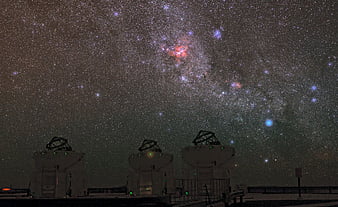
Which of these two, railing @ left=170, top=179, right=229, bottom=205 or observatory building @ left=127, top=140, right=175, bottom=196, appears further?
observatory building @ left=127, top=140, right=175, bottom=196

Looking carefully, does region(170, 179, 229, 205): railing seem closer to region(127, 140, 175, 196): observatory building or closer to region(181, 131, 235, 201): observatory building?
region(181, 131, 235, 201): observatory building

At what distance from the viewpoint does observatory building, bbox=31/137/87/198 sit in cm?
2680

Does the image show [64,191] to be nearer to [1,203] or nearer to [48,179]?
[48,179]

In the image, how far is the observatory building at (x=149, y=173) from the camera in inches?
1133

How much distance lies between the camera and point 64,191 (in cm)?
2719

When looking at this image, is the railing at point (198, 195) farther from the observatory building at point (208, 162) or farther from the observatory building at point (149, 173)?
the observatory building at point (149, 173)

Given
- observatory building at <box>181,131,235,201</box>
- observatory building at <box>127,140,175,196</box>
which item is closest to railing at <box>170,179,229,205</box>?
observatory building at <box>181,131,235,201</box>

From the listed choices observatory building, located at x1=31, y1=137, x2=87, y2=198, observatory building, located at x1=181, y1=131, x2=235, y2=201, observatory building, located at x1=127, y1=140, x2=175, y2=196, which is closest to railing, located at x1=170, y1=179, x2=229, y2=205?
observatory building, located at x1=181, y1=131, x2=235, y2=201

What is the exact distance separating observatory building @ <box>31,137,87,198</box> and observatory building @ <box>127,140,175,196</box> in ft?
14.5

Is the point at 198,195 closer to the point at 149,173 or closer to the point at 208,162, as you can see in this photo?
the point at 208,162

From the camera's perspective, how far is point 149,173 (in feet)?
95.8

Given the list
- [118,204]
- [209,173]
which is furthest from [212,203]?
[209,173]

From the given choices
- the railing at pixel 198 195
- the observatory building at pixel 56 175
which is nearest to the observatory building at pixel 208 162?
the railing at pixel 198 195

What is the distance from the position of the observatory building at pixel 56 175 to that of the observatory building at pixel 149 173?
441cm
